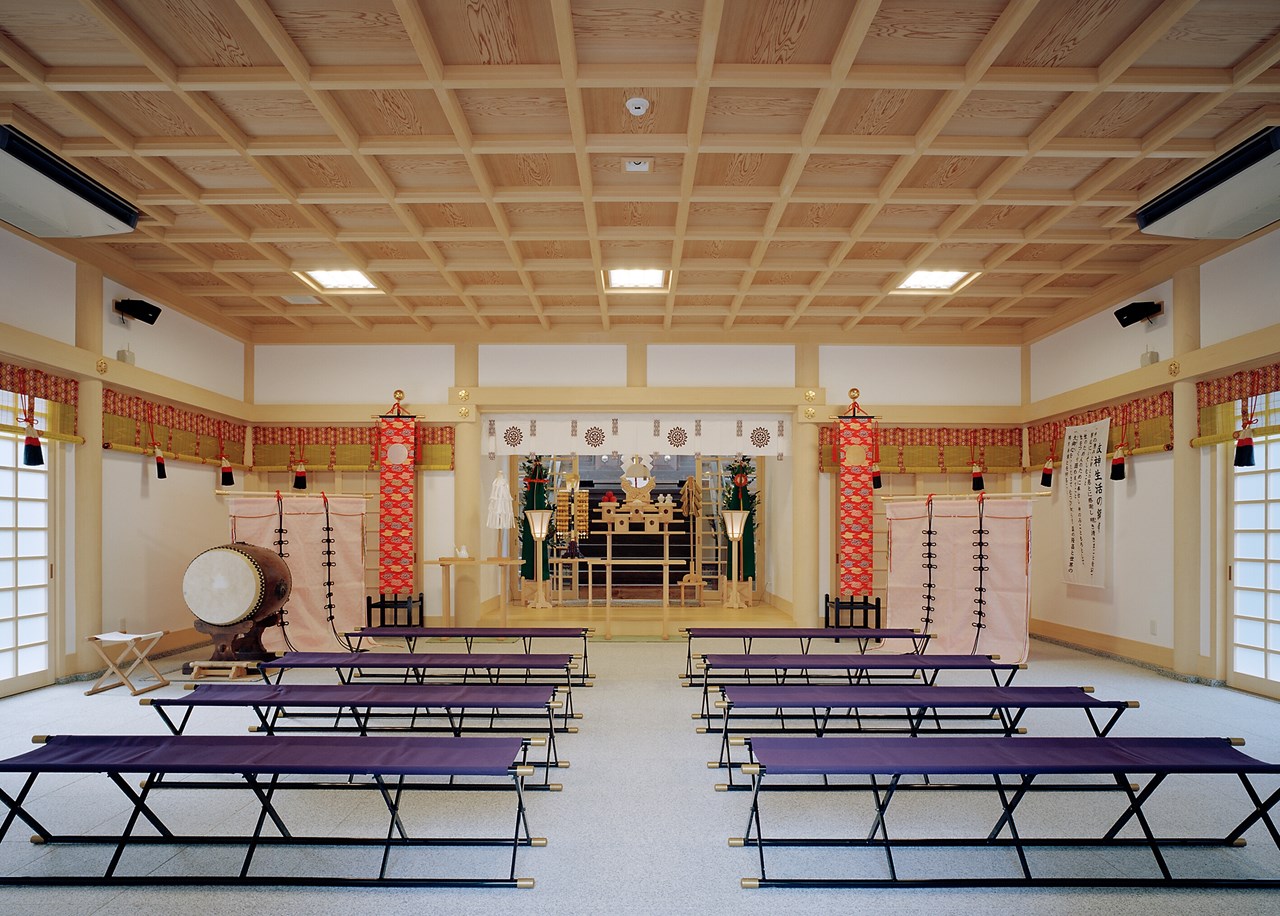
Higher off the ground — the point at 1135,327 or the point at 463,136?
the point at 463,136

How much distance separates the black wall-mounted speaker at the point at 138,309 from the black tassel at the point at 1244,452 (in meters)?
9.32

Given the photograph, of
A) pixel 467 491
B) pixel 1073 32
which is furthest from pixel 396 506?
pixel 1073 32

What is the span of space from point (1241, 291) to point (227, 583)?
870 cm

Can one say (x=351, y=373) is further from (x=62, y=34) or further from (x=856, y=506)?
(x=856, y=506)

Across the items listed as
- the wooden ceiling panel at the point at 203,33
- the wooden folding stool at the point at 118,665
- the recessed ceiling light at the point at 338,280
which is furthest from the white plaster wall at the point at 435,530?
the wooden ceiling panel at the point at 203,33

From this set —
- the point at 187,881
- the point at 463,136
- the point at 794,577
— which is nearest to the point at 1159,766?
the point at 187,881

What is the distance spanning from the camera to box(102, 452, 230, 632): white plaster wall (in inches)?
257

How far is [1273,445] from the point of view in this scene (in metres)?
5.68

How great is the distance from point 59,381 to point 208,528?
251 centimetres

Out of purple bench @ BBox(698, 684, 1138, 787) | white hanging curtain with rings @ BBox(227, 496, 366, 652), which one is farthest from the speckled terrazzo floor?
white hanging curtain with rings @ BBox(227, 496, 366, 652)

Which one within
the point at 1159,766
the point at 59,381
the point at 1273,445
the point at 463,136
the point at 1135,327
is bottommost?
the point at 1159,766

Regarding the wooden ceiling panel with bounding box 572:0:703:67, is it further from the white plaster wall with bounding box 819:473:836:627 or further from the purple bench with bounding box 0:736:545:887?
the white plaster wall with bounding box 819:473:836:627

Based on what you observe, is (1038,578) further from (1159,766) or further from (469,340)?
(469,340)

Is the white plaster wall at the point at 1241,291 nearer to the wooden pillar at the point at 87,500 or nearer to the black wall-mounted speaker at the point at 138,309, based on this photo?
the black wall-mounted speaker at the point at 138,309
